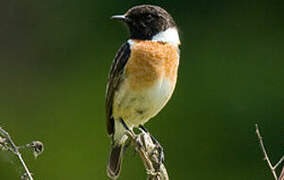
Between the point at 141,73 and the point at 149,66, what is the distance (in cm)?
6

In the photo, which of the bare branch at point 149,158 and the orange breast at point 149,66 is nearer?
the bare branch at point 149,158

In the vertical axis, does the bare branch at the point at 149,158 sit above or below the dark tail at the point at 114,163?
above

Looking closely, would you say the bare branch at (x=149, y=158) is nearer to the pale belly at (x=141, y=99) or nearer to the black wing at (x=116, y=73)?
the pale belly at (x=141, y=99)

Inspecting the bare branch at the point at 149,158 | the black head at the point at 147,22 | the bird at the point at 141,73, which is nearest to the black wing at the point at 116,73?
the bird at the point at 141,73

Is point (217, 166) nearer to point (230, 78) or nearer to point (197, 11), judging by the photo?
point (230, 78)

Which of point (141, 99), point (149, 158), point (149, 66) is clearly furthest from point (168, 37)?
point (149, 158)

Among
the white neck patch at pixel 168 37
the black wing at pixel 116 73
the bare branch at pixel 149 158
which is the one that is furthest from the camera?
the white neck patch at pixel 168 37

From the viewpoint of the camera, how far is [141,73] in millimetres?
4488

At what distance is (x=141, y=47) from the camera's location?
460 centimetres

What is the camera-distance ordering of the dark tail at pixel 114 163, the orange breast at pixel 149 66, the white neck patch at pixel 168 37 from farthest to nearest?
the dark tail at pixel 114 163 < the white neck patch at pixel 168 37 < the orange breast at pixel 149 66

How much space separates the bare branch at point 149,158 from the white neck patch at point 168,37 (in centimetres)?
111

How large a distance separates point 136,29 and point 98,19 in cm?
242

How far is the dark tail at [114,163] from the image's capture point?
4.86m

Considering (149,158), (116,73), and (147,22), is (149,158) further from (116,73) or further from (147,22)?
(147,22)
